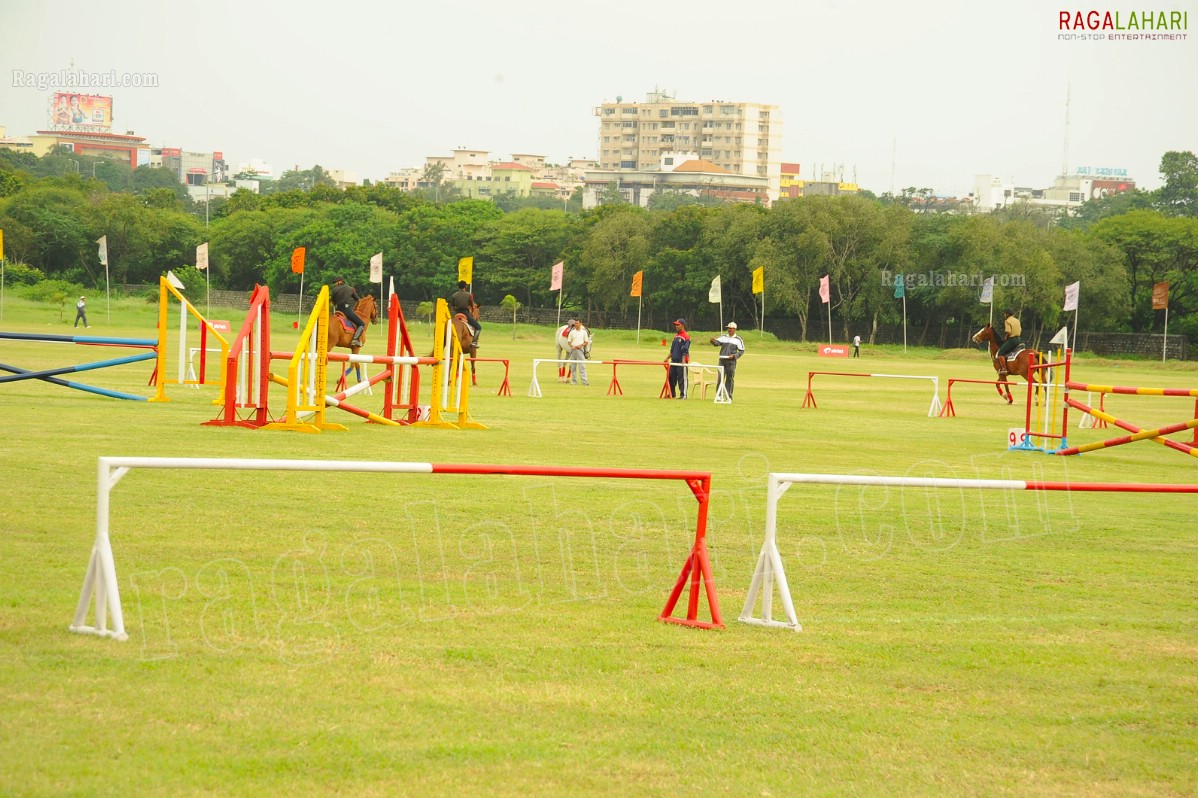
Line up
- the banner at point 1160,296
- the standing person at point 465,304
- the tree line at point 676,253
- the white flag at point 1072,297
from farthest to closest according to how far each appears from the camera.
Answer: the tree line at point 676,253, the banner at point 1160,296, the white flag at point 1072,297, the standing person at point 465,304

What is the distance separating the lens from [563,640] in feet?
24.9

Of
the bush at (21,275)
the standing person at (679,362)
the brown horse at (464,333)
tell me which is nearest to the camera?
the brown horse at (464,333)

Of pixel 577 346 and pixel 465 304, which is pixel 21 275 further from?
pixel 465 304

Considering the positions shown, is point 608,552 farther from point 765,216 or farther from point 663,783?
point 765,216

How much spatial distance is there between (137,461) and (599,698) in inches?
108

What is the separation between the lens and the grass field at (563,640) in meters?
5.62

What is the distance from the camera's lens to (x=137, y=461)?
668cm

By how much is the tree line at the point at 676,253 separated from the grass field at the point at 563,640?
2960 inches

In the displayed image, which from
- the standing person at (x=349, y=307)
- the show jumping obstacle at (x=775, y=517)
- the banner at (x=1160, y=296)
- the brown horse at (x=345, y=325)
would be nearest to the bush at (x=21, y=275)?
the standing person at (x=349, y=307)

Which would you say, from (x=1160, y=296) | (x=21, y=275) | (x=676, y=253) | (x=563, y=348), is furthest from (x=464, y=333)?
(x=676, y=253)

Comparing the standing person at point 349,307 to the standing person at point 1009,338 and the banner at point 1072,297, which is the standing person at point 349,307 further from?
the banner at point 1072,297

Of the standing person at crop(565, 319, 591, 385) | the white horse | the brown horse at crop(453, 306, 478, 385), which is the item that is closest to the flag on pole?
the white horse

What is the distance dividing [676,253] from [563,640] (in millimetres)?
89965

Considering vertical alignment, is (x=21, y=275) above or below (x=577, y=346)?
above
